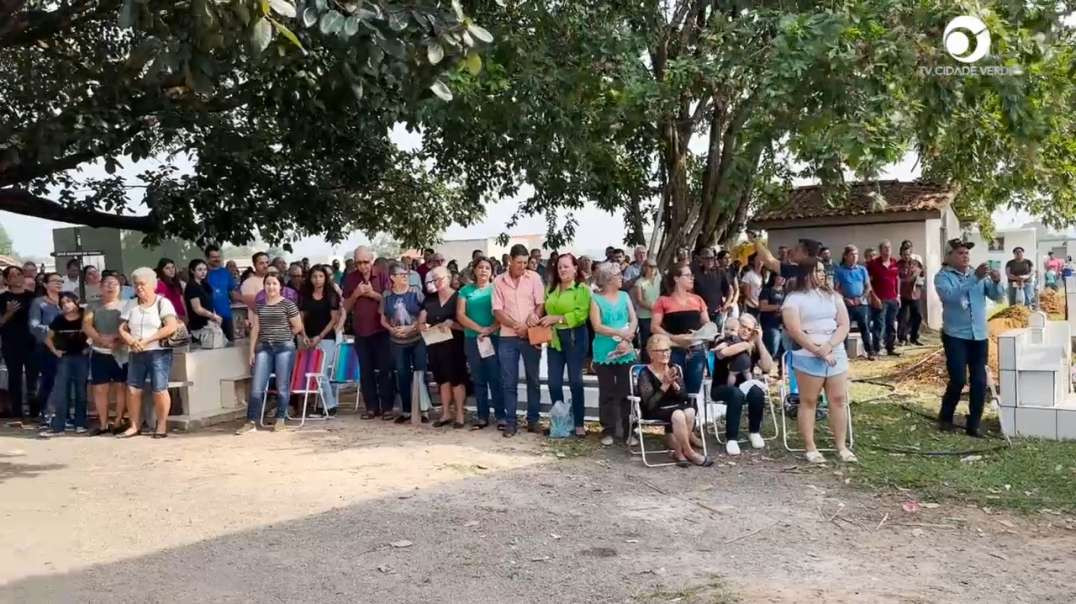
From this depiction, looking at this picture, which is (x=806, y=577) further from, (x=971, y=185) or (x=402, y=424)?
(x=971, y=185)

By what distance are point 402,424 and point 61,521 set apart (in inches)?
146

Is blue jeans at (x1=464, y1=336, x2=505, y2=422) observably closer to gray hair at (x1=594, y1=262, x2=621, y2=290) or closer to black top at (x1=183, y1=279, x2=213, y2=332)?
gray hair at (x1=594, y1=262, x2=621, y2=290)

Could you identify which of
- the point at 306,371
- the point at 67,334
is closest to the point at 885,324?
the point at 306,371

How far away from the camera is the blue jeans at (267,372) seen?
31.2 ft

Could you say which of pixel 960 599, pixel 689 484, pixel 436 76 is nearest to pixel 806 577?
pixel 960 599

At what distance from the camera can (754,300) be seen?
489 inches

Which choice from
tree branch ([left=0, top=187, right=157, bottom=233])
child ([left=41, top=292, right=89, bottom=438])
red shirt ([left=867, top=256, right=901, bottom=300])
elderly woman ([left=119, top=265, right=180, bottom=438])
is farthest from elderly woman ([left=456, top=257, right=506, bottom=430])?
red shirt ([left=867, top=256, right=901, bottom=300])

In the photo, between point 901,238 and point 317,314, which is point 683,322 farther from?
point 901,238

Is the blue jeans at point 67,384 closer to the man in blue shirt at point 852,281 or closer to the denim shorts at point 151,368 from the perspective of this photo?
the denim shorts at point 151,368

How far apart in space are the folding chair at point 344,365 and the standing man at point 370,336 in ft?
1.17

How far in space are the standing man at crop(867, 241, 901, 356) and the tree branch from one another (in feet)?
35.4

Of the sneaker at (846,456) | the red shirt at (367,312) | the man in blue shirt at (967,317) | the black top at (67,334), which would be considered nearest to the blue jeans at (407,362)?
the red shirt at (367,312)

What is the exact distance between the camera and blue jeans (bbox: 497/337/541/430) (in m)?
8.83

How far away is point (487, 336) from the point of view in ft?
29.3
